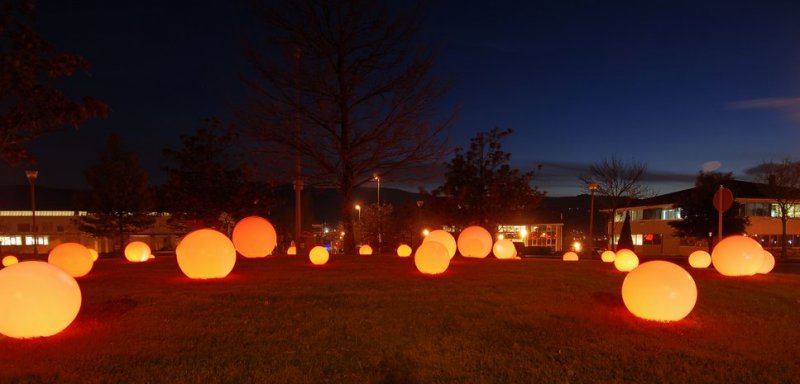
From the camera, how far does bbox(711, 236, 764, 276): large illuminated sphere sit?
38.1 feet

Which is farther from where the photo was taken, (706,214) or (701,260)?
(706,214)

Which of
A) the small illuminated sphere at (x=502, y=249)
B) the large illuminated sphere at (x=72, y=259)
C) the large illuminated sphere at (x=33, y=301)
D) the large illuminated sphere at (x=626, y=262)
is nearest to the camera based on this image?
the large illuminated sphere at (x=33, y=301)

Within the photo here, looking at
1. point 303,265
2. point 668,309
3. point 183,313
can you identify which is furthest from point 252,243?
point 668,309

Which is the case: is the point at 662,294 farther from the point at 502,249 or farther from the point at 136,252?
the point at 136,252

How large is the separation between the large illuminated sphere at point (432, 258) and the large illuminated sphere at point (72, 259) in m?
7.68

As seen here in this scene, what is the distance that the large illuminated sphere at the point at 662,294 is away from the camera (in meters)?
7.12

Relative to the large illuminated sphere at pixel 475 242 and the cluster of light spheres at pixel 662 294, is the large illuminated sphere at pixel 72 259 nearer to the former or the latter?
the large illuminated sphere at pixel 475 242

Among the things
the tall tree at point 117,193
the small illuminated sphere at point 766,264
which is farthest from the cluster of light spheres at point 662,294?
the tall tree at point 117,193

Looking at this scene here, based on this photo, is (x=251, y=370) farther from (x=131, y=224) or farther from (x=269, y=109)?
(x=131, y=224)

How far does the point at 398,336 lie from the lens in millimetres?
6211

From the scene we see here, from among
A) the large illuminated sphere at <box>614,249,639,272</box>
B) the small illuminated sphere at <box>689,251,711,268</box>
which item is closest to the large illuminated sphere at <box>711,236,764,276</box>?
the large illuminated sphere at <box>614,249,639,272</box>

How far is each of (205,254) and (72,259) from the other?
369cm

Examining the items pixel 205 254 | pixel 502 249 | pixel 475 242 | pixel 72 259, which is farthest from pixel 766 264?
pixel 72 259

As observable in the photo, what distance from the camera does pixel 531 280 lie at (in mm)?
10320
